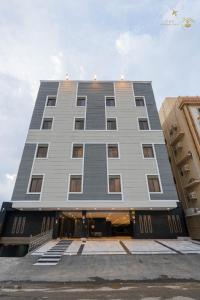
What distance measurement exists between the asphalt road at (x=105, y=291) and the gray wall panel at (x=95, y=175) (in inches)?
405

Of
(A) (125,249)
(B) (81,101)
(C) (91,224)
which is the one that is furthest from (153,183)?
(B) (81,101)

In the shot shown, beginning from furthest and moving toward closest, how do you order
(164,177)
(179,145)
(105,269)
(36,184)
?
(179,145) → (164,177) → (36,184) → (105,269)

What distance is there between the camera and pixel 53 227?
17.5 meters

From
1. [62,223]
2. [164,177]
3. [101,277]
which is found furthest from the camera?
[62,223]

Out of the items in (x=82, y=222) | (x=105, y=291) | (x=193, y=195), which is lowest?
(x=105, y=291)

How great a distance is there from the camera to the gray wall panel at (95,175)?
55.2 ft

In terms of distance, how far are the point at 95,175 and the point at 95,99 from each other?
10.6 meters

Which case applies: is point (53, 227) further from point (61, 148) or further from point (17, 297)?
point (17, 297)

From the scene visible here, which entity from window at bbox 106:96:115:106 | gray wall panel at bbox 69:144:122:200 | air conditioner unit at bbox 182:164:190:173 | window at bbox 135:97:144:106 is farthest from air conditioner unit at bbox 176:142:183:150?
window at bbox 106:96:115:106

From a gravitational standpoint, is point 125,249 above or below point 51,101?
below

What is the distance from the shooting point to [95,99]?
23094mm

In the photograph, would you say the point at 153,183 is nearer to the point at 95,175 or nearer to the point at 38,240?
the point at 95,175

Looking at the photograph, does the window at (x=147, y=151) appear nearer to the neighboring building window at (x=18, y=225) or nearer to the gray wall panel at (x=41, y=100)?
the gray wall panel at (x=41, y=100)

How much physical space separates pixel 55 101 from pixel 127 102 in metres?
9.43
